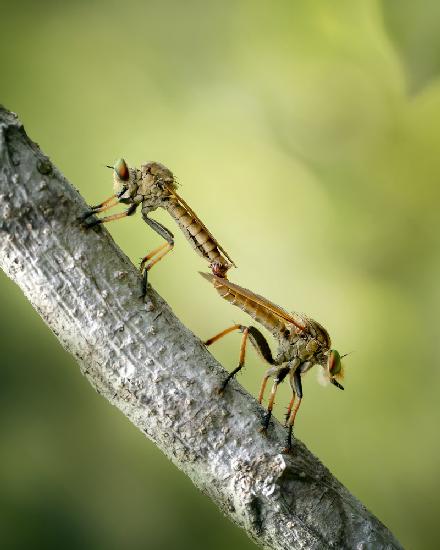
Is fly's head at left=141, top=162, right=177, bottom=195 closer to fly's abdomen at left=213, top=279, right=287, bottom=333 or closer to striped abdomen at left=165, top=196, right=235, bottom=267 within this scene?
striped abdomen at left=165, top=196, right=235, bottom=267

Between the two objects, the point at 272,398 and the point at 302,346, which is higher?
the point at 302,346

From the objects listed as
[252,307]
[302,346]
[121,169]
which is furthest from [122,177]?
[302,346]

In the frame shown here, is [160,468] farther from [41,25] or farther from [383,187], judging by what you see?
[41,25]

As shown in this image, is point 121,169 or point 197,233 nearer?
point 121,169

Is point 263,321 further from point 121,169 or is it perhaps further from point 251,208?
point 251,208

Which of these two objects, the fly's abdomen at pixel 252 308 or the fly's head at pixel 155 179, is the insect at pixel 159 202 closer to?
the fly's head at pixel 155 179

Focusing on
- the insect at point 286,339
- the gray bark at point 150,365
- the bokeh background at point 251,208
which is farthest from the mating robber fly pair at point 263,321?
the bokeh background at point 251,208

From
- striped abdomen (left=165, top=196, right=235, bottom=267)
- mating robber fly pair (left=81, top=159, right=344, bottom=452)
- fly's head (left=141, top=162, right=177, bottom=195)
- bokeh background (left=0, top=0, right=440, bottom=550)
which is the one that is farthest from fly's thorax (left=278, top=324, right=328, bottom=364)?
bokeh background (left=0, top=0, right=440, bottom=550)

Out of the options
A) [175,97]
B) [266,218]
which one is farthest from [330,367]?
[175,97]
